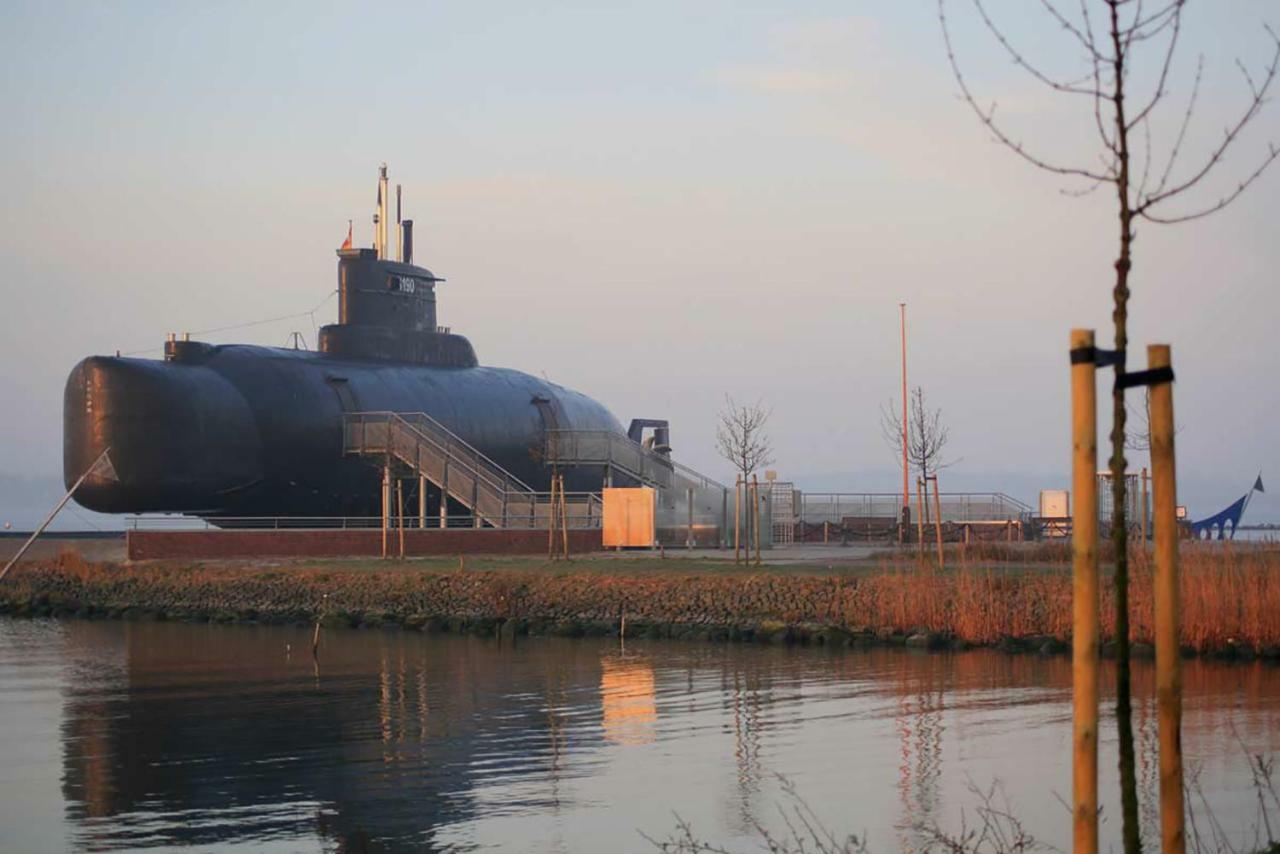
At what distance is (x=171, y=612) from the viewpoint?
140 feet

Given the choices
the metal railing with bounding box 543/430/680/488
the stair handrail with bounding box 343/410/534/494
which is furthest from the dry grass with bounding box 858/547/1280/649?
the metal railing with bounding box 543/430/680/488

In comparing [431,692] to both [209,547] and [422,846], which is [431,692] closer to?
[422,846]

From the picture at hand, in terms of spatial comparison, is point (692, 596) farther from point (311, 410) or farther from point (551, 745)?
point (311, 410)

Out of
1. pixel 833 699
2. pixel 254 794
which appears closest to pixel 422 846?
pixel 254 794

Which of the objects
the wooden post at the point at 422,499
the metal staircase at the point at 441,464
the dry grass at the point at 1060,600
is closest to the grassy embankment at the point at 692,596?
the dry grass at the point at 1060,600

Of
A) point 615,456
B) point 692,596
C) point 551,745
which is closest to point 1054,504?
point 615,456

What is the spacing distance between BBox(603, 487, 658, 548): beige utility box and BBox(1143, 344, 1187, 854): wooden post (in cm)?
4238

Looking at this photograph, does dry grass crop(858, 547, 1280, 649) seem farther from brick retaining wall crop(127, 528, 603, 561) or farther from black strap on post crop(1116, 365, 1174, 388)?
black strap on post crop(1116, 365, 1174, 388)

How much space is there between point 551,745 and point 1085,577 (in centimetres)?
1329

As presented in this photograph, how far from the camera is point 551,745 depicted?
20.2 meters

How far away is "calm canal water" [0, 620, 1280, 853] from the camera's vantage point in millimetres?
15492

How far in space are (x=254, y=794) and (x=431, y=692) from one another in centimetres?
860

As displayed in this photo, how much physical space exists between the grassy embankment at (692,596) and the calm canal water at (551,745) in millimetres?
1364

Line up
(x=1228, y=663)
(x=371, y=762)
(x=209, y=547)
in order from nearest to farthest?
1. (x=371, y=762)
2. (x=1228, y=663)
3. (x=209, y=547)
